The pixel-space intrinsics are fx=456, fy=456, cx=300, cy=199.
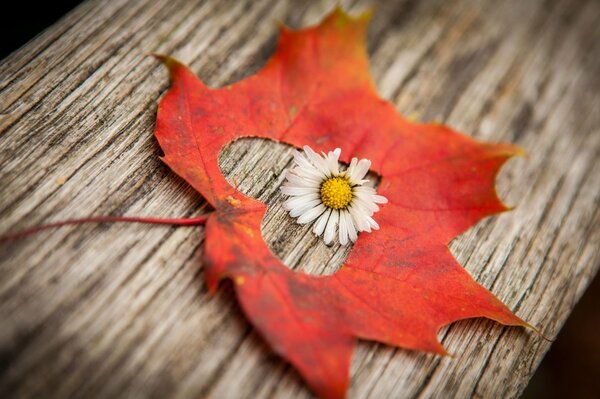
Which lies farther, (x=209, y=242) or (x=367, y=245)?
(x=367, y=245)

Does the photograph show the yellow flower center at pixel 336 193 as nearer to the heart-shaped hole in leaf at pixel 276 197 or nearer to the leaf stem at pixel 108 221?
the heart-shaped hole in leaf at pixel 276 197

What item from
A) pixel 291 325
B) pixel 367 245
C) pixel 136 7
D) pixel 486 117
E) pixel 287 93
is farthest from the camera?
pixel 486 117

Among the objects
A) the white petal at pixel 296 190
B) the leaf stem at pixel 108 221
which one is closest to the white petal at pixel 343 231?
the white petal at pixel 296 190

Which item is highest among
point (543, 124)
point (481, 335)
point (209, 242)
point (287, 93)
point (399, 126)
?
point (287, 93)

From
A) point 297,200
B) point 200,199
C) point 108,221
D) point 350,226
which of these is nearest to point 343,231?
point 350,226

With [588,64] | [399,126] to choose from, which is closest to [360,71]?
[399,126]

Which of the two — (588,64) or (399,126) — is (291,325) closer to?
(399,126)

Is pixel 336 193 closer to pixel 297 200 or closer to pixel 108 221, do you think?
pixel 297 200
